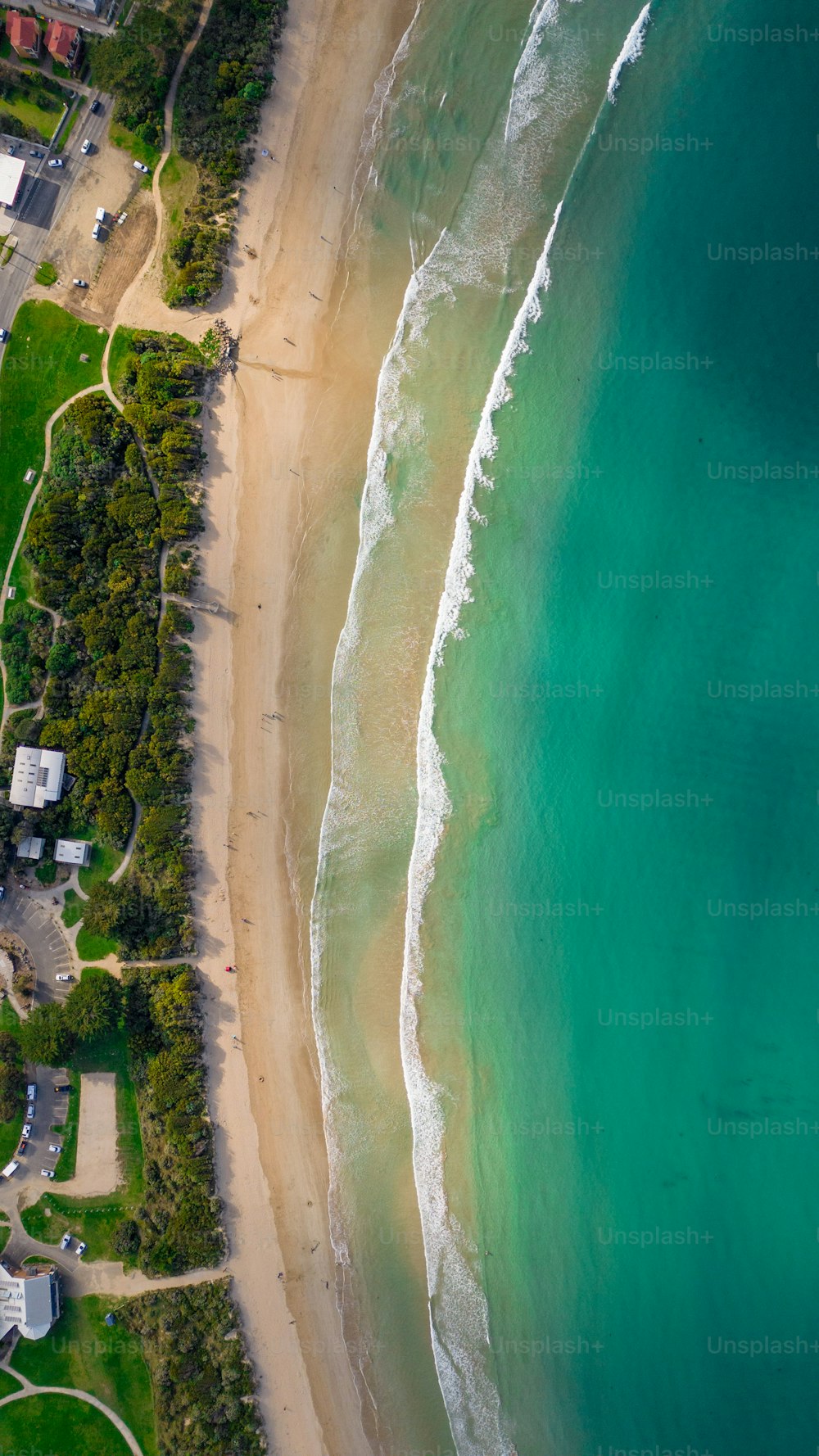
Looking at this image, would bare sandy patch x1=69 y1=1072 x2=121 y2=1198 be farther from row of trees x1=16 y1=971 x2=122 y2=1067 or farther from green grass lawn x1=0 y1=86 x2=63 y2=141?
green grass lawn x1=0 y1=86 x2=63 y2=141

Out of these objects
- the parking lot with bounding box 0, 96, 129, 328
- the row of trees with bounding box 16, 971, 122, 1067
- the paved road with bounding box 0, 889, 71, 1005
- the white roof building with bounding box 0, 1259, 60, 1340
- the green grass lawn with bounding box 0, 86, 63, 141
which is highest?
the green grass lawn with bounding box 0, 86, 63, 141

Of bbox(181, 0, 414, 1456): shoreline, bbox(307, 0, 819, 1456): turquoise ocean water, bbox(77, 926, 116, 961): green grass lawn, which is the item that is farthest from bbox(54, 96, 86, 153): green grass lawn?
bbox(77, 926, 116, 961): green grass lawn

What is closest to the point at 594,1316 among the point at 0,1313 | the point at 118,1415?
the point at 118,1415

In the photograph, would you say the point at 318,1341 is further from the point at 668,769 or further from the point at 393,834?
the point at 668,769

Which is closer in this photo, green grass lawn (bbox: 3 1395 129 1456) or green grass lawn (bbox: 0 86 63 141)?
green grass lawn (bbox: 3 1395 129 1456)

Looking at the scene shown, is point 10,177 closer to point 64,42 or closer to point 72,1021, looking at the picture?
point 64,42

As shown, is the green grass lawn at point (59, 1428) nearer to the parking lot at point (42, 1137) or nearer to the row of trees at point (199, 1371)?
the row of trees at point (199, 1371)

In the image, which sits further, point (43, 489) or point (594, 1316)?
point (43, 489)
